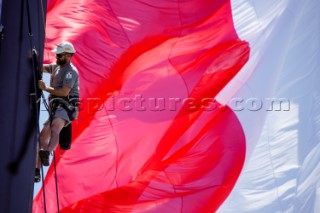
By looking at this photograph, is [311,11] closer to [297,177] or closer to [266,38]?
[266,38]

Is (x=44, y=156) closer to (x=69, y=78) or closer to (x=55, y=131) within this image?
(x=55, y=131)

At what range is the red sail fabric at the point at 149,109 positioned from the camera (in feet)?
31.1

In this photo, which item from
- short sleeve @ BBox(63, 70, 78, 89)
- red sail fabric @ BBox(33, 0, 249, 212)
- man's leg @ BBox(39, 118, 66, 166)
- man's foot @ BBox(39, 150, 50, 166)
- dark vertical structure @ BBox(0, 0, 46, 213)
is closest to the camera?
dark vertical structure @ BBox(0, 0, 46, 213)

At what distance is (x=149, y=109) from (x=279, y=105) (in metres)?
1.69

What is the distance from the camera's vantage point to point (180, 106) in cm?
1011

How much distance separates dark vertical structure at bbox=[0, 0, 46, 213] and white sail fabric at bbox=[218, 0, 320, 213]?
4.58 m

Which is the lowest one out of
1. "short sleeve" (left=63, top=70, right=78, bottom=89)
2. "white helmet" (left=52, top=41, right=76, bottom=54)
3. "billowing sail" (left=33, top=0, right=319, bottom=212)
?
"billowing sail" (left=33, top=0, right=319, bottom=212)

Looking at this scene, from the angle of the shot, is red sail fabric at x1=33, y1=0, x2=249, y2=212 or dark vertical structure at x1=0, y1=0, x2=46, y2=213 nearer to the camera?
dark vertical structure at x1=0, y1=0, x2=46, y2=213

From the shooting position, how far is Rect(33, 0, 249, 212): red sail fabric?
949 centimetres

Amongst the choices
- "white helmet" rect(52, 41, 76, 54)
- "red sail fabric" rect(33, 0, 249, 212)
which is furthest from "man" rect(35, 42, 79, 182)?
"red sail fabric" rect(33, 0, 249, 212)

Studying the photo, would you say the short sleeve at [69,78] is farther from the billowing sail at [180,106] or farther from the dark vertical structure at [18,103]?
the billowing sail at [180,106]

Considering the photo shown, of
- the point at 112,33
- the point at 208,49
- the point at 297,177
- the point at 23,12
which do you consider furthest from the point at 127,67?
the point at 23,12

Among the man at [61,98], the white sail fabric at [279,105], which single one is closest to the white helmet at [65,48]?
Result: the man at [61,98]

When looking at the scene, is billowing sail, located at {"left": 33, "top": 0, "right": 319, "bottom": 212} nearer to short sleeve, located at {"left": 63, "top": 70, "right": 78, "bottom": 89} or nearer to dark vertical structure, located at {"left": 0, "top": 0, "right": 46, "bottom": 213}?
short sleeve, located at {"left": 63, "top": 70, "right": 78, "bottom": 89}
